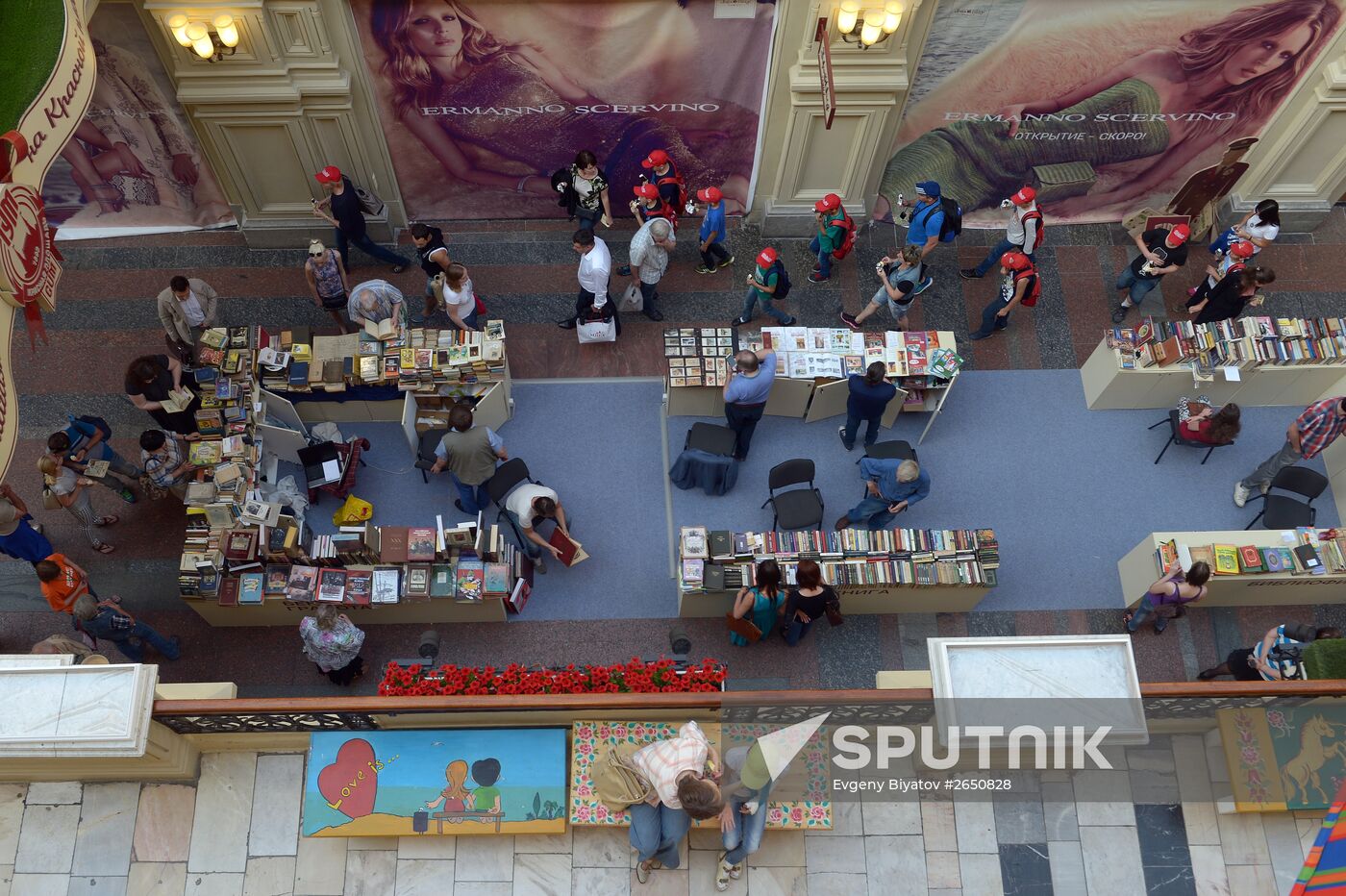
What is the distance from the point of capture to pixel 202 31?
34.5ft

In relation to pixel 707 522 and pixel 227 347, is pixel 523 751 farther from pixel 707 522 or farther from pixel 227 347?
pixel 227 347

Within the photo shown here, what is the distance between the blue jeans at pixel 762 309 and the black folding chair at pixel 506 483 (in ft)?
11.3

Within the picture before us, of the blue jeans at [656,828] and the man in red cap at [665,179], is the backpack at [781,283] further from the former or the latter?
the blue jeans at [656,828]

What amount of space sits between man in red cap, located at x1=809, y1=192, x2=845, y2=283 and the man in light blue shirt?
6.94 feet

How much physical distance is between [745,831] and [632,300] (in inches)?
270

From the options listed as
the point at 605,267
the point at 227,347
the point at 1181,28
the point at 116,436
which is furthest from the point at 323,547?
the point at 1181,28

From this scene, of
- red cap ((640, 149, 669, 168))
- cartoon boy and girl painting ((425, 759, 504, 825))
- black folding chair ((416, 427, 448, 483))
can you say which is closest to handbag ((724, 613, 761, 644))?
cartoon boy and girl painting ((425, 759, 504, 825))

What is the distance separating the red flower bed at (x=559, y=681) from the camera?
328 inches

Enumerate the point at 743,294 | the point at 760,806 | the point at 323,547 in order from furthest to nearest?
the point at 743,294 < the point at 323,547 < the point at 760,806

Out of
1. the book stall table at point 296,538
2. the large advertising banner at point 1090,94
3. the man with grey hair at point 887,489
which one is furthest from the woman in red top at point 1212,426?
the book stall table at point 296,538

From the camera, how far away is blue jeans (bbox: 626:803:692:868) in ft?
24.2

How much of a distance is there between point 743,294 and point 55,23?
7.61 meters

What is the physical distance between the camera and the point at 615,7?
1109 cm

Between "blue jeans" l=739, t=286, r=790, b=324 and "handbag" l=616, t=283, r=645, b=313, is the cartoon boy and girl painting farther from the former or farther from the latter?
"blue jeans" l=739, t=286, r=790, b=324
